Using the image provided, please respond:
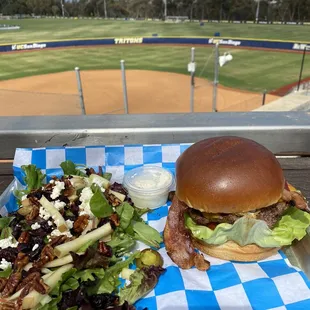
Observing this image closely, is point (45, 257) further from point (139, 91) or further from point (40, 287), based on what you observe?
point (139, 91)

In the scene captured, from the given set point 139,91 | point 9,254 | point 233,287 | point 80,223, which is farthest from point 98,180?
point 139,91

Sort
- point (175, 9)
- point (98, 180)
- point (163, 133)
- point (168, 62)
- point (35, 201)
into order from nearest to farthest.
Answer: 1. point (35, 201)
2. point (98, 180)
3. point (163, 133)
4. point (168, 62)
5. point (175, 9)

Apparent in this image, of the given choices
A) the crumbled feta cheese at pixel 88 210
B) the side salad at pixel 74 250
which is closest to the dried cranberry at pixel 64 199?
the side salad at pixel 74 250

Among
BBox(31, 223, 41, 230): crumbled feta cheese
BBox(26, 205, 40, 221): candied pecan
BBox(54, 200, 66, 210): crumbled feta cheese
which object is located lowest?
BBox(31, 223, 41, 230): crumbled feta cheese

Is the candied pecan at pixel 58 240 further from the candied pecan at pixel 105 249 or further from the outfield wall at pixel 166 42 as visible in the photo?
the outfield wall at pixel 166 42

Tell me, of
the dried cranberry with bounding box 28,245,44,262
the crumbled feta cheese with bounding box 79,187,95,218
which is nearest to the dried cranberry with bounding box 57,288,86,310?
the dried cranberry with bounding box 28,245,44,262

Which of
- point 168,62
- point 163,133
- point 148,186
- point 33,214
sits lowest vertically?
point 168,62

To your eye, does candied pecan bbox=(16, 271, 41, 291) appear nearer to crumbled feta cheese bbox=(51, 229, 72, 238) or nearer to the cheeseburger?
crumbled feta cheese bbox=(51, 229, 72, 238)
